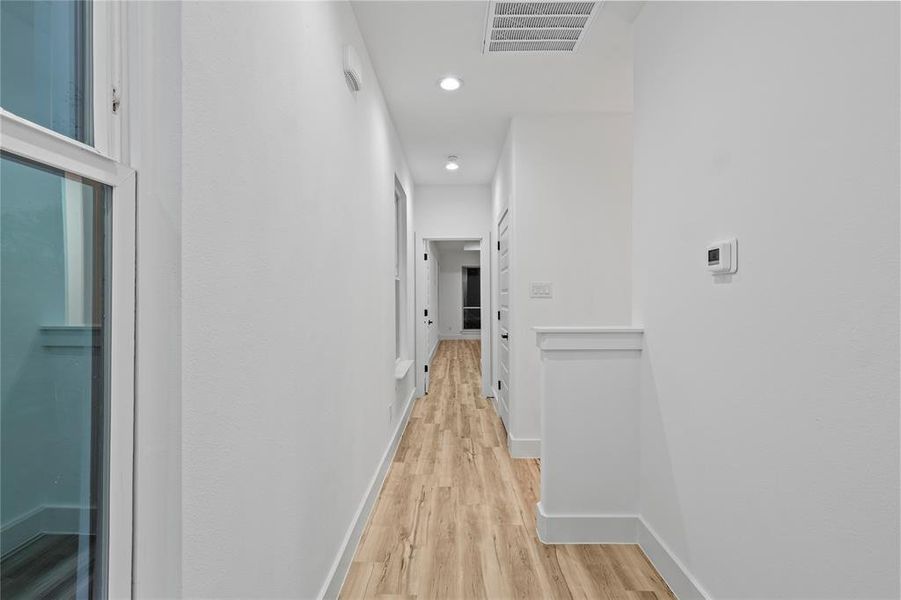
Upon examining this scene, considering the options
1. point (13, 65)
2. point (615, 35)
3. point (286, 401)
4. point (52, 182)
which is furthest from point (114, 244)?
point (615, 35)

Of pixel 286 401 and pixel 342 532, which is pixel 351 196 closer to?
pixel 286 401

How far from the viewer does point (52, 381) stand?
675mm

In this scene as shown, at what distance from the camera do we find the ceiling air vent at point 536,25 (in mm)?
2193

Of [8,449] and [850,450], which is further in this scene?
[850,450]

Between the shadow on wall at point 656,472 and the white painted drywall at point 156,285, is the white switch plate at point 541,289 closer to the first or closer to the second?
the shadow on wall at point 656,472

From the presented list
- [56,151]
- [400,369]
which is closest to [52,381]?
[56,151]

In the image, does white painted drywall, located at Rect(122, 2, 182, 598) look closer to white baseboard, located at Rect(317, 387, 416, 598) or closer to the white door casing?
white baseboard, located at Rect(317, 387, 416, 598)

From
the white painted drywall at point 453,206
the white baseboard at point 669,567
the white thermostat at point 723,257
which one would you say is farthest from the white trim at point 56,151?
the white painted drywall at point 453,206

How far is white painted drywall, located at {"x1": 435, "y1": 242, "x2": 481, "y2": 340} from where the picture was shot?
41.8 ft

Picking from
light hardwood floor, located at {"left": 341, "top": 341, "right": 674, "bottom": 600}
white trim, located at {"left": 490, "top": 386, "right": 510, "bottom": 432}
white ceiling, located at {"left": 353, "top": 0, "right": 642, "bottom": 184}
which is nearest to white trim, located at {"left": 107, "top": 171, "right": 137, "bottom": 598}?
light hardwood floor, located at {"left": 341, "top": 341, "right": 674, "bottom": 600}

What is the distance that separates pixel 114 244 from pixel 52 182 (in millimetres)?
121

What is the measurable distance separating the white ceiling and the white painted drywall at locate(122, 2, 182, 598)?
1682mm

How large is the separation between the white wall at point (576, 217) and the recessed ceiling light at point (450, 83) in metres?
0.70

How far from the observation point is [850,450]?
103 cm
